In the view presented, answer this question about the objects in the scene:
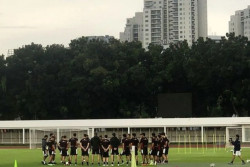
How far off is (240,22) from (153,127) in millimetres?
122541

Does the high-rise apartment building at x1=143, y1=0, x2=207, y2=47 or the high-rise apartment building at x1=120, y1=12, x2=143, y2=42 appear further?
the high-rise apartment building at x1=120, y1=12, x2=143, y2=42

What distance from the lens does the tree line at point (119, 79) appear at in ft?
250

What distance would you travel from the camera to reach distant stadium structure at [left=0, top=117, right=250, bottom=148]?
63656mm

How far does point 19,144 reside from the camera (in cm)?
6919

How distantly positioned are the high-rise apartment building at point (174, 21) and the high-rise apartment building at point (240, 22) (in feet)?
36.3

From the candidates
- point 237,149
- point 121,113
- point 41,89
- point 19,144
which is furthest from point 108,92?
point 237,149

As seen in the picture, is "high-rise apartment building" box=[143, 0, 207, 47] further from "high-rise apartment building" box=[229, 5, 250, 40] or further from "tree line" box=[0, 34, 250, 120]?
"tree line" box=[0, 34, 250, 120]

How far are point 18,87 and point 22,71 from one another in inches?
96.4

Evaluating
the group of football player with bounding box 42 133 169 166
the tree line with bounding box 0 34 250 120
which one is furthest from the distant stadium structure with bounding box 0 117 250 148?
the group of football player with bounding box 42 133 169 166

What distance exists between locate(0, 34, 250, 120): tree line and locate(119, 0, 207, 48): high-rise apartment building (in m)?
91.6

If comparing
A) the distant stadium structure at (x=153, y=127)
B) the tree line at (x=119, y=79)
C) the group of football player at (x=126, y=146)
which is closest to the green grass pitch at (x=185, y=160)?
the group of football player at (x=126, y=146)

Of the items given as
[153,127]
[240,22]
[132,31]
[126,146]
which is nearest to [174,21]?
[132,31]

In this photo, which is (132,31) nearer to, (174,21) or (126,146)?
(174,21)

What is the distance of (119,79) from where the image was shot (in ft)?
258
